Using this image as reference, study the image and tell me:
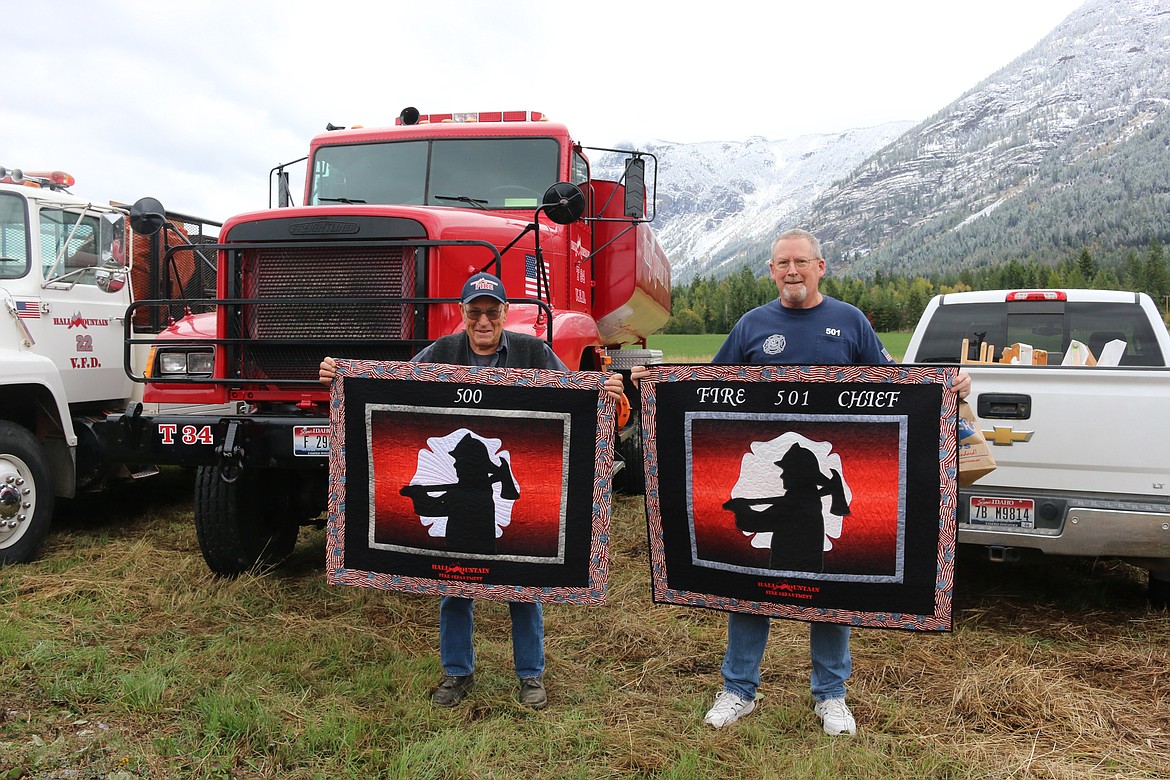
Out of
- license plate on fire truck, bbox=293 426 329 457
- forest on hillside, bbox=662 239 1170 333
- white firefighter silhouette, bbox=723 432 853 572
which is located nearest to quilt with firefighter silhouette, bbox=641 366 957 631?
white firefighter silhouette, bbox=723 432 853 572

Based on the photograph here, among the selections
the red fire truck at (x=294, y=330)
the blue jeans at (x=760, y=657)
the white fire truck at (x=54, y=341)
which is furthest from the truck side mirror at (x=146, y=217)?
the blue jeans at (x=760, y=657)

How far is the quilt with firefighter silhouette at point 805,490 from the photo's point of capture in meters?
3.29

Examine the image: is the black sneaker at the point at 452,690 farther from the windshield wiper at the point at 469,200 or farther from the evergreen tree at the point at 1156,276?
the evergreen tree at the point at 1156,276

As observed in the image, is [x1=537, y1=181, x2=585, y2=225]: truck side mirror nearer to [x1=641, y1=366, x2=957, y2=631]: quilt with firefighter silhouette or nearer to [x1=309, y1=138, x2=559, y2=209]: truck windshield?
[x1=309, y1=138, x2=559, y2=209]: truck windshield

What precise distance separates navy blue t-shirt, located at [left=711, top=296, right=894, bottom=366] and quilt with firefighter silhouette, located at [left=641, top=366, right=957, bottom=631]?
4.9 inches

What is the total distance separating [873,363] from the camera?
3.44m

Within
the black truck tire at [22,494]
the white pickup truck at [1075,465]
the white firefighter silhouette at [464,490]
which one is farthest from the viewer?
the black truck tire at [22,494]

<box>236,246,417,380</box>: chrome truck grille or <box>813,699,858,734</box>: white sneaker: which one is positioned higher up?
<box>236,246,417,380</box>: chrome truck grille

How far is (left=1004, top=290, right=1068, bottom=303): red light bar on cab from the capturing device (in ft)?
18.4

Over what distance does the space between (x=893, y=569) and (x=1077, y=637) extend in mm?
2084

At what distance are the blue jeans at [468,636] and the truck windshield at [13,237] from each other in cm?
486

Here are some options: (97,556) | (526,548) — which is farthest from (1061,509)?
(97,556)

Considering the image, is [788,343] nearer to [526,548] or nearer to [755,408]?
[755,408]

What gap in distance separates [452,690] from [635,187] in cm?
447
